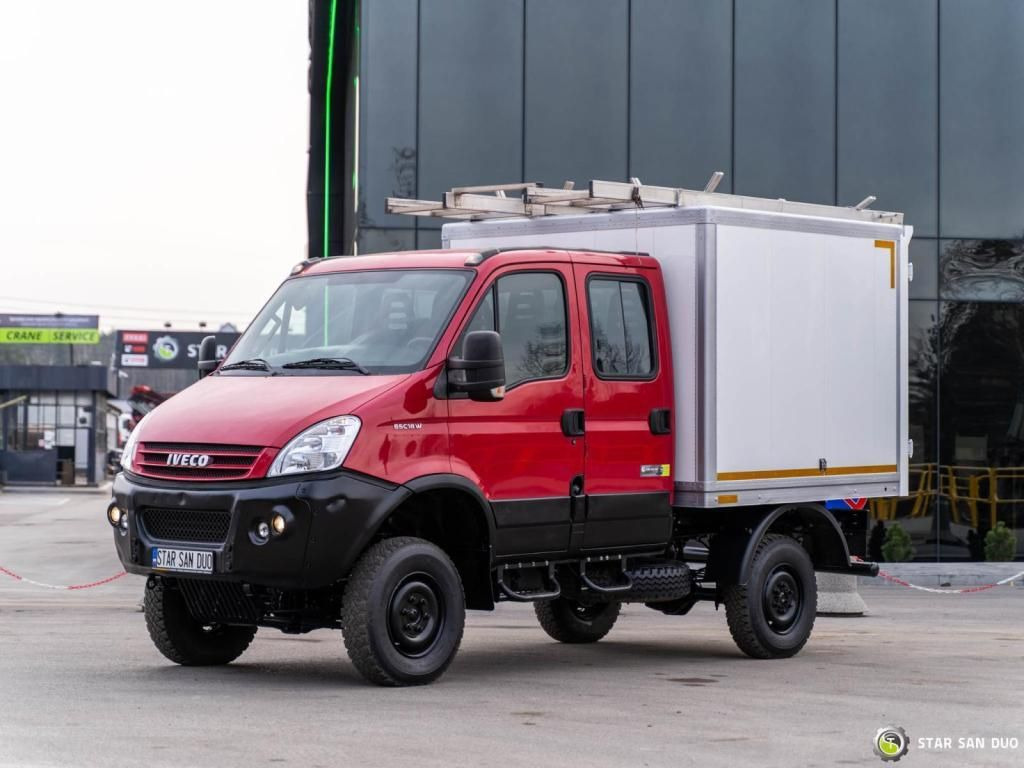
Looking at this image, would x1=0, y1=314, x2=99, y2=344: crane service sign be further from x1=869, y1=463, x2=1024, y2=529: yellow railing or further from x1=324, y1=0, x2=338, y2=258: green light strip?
x1=869, y1=463, x2=1024, y2=529: yellow railing

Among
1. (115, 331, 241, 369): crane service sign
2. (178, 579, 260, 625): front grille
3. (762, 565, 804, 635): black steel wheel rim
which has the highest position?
(115, 331, 241, 369): crane service sign

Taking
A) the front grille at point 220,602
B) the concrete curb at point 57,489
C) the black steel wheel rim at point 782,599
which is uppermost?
the front grille at point 220,602

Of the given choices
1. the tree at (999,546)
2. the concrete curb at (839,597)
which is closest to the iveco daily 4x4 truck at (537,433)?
the concrete curb at (839,597)

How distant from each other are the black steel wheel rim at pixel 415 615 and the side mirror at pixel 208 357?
2.17m

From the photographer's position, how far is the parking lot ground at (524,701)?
23.8 feet

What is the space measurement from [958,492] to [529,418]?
15.0 metres

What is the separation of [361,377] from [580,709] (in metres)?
2.12

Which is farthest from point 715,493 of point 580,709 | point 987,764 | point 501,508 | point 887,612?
point 887,612

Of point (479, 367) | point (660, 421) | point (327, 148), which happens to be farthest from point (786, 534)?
point (327, 148)

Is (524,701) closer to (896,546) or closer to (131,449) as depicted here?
(131,449)

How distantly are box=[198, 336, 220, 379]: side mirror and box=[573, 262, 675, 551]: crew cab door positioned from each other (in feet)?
7.37

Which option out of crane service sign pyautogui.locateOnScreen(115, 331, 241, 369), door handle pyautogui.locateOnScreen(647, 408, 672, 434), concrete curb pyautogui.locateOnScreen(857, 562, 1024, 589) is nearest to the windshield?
door handle pyautogui.locateOnScreen(647, 408, 672, 434)

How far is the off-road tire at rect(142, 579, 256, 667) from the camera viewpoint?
988 centimetres

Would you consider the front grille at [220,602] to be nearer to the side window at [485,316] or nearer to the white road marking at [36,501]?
the side window at [485,316]
